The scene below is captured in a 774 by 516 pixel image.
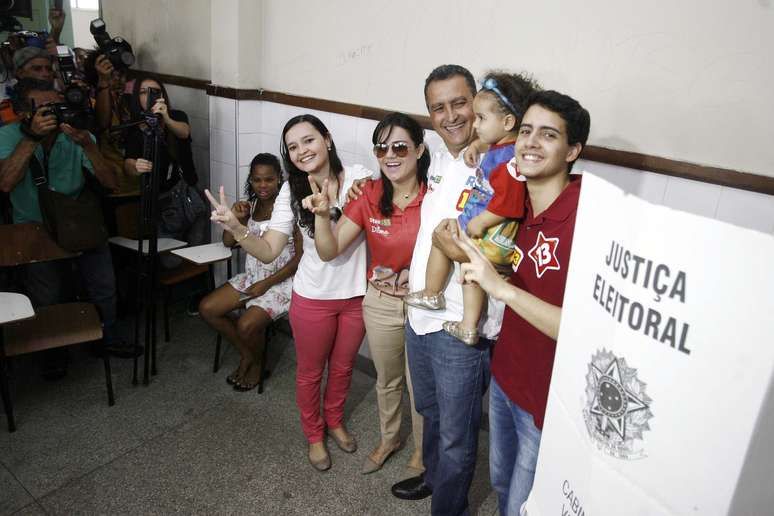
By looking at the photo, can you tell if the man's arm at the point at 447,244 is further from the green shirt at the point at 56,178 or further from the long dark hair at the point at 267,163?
the green shirt at the point at 56,178

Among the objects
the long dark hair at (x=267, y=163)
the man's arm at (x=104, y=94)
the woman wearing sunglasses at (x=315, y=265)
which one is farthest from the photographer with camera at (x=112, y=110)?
the woman wearing sunglasses at (x=315, y=265)

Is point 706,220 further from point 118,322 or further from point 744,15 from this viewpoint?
point 118,322

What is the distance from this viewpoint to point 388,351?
2191 mm

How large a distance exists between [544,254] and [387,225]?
0.80 metres

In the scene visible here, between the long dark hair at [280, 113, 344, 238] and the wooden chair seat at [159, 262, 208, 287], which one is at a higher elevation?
the long dark hair at [280, 113, 344, 238]

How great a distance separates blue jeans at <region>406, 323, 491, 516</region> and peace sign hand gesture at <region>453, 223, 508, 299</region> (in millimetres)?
501

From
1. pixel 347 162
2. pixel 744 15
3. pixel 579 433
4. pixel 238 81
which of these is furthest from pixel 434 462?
pixel 238 81

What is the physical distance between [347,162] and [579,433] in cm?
245

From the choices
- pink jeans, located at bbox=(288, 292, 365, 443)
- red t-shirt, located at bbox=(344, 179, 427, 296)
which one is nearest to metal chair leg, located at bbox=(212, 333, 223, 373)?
pink jeans, located at bbox=(288, 292, 365, 443)

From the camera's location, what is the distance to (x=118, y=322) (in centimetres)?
362

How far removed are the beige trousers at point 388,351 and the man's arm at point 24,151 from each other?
191cm

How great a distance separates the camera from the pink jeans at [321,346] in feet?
7.36

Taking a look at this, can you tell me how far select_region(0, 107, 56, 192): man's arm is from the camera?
103 inches

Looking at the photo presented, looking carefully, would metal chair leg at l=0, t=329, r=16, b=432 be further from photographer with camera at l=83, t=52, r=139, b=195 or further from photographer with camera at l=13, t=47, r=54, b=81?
photographer with camera at l=13, t=47, r=54, b=81
